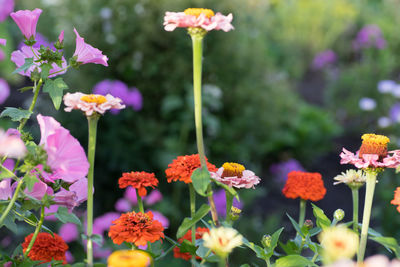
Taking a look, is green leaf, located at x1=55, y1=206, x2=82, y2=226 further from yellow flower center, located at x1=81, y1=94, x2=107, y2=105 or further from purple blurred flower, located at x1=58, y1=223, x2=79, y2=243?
purple blurred flower, located at x1=58, y1=223, x2=79, y2=243

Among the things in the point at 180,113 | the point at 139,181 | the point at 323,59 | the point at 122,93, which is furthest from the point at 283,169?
the point at 139,181

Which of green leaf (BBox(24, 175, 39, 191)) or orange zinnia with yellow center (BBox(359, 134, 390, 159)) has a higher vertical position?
orange zinnia with yellow center (BBox(359, 134, 390, 159))

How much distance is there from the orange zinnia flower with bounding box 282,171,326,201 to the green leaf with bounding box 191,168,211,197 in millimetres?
242

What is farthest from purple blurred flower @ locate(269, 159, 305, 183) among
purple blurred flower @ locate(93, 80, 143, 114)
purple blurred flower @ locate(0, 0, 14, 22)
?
purple blurred flower @ locate(0, 0, 14, 22)

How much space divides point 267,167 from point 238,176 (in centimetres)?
308

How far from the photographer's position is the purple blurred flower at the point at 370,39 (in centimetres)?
507

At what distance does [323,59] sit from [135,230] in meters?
5.35

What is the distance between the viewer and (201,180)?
19.0 inches

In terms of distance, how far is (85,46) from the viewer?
1.94ft

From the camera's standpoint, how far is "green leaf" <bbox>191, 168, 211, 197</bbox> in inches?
18.5

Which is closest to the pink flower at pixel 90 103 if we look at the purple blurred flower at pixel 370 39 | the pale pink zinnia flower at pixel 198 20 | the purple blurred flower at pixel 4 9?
the pale pink zinnia flower at pixel 198 20

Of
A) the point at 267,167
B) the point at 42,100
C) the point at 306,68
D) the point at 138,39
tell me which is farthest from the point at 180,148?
the point at 306,68

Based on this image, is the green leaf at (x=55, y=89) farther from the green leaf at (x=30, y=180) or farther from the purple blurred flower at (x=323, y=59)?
the purple blurred flower at (x=323, y=59)

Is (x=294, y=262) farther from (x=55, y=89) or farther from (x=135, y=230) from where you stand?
(x=55, y=89)
